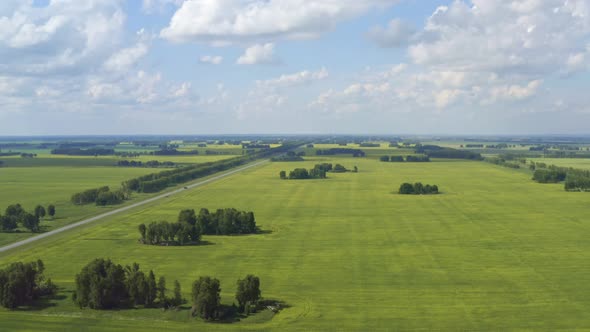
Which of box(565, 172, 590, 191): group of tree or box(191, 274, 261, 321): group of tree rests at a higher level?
box(565, 172, 590, 191): group of tree

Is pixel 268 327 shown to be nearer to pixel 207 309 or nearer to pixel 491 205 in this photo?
pixel 207 309

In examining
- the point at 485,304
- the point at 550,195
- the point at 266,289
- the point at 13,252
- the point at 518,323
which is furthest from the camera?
the point at 550,195

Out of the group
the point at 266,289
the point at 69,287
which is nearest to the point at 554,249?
the point at 266,289

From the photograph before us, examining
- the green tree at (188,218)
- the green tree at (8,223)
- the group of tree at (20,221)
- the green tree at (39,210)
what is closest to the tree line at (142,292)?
the green tree at (188,218)

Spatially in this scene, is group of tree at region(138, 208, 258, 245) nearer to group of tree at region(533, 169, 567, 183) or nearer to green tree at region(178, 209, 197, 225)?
green tree at region(178, 209, 197, 225)

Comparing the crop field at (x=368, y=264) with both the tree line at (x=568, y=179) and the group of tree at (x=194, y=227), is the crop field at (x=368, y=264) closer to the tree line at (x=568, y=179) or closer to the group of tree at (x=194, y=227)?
the group of tree at (x=194, y=227)

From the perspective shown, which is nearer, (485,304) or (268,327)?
(268,327)

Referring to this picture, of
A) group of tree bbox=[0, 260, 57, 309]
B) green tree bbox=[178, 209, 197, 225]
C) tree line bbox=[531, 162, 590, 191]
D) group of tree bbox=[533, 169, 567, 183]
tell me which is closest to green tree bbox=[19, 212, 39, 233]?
green tree bbox=[178, 209, 197, 225]

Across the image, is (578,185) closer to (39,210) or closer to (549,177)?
(549,177)
